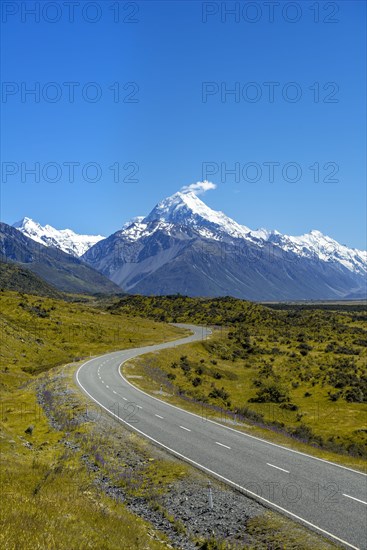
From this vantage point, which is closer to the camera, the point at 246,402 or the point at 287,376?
the point at 246,402

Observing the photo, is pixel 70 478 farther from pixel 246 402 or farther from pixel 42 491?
pixel 246 402

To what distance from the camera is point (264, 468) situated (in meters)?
26.0

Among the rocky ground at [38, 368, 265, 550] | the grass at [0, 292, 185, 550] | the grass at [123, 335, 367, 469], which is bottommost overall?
the grass at [123, 335, 367, 469]

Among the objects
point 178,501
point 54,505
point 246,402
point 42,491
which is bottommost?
point 246,402

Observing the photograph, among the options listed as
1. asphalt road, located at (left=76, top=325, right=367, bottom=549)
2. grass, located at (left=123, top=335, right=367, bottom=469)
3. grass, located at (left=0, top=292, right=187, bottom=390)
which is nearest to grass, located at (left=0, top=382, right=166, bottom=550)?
asphalt road, located at (left=76, top=325, right=367, bottom=549)

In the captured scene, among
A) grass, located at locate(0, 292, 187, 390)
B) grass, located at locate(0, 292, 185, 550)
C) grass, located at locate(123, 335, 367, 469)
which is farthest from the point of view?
grass, located at locate(0, 292, 187, 390)

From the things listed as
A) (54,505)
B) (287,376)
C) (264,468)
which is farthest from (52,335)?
(54,505)

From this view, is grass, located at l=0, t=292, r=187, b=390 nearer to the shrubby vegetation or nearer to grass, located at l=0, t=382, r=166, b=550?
the shrubby vegetation

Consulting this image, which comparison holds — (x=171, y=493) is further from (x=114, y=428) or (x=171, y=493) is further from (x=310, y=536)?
(x=114, y=428)

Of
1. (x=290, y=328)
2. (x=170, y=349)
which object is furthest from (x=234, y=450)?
(x=290, y=328)

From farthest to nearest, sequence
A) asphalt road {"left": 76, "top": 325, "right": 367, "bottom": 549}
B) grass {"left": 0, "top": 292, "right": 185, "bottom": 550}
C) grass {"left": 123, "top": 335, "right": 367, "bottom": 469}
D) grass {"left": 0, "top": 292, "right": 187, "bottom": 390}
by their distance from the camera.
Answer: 1. grass {"left": 0, "top": 292, "right": 187, "bottom": 390}
2. grass {"left": 123, "top": 335, "right": 367, "bottom": 469}
3. asphalt road {"left": 76, "top": 325, "right": 367, "bottom": 549}
4. grass {"left": 0, "top": 292, "right": 185, "bottom": 550}

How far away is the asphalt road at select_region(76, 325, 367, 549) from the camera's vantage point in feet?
66.4

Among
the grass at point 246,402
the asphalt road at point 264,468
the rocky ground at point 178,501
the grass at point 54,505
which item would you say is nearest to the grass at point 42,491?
the grass at point 54,505

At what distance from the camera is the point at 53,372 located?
59.4 metres
